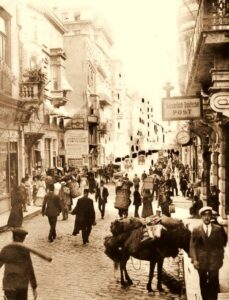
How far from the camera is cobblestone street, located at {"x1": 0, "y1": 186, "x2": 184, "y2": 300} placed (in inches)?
367

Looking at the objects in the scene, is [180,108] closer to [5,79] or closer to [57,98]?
[5,79]

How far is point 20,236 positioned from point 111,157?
6358 cm

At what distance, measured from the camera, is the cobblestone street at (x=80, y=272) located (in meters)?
9.32

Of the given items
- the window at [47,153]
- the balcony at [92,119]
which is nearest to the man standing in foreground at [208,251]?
the window at [47,153]

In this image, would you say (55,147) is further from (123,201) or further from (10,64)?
(123,201)

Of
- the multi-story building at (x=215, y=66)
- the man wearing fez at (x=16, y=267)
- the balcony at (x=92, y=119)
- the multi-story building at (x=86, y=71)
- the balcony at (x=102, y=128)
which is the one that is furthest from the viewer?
the balcony at (x=102, y=128)

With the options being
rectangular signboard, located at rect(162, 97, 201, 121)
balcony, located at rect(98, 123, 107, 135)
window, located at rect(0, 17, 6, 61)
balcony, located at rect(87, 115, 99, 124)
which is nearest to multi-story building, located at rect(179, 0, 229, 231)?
rectangular signboard, located at rect(162, 97, 201, 121)

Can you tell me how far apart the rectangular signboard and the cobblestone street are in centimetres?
384

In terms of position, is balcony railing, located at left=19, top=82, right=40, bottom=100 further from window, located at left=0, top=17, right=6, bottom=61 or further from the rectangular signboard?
the rectangular signboard

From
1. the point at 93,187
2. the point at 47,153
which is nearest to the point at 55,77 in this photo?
the point at 47,153

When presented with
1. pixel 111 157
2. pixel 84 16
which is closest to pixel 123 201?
pixel 84 16

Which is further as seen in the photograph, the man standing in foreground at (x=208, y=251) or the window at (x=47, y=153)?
the window at (x=47, y=153)

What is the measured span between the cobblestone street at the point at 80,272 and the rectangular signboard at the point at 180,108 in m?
3.84

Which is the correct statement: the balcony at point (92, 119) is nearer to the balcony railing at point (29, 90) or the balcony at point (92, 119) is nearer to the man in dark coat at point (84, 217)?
the balcony railing at point (29, 90)
